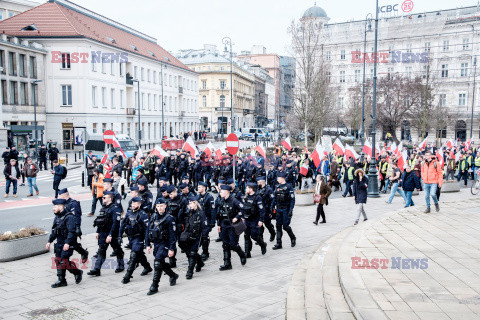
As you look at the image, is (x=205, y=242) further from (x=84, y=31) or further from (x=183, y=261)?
(x=84, y=31)

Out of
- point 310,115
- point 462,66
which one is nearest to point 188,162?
point 310,115

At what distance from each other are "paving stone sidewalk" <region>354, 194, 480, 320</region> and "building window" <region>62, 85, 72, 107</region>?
39662mm

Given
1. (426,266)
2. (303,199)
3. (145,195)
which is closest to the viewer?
(426,266)

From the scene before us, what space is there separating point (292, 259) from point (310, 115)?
102ft

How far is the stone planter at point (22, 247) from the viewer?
981 cm

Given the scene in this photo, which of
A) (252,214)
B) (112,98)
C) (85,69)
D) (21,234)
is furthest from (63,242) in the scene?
(112,98)

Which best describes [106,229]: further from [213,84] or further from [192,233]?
[213,84]

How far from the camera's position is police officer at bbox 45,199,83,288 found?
8180 mm

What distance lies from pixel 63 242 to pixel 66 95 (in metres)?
40.6

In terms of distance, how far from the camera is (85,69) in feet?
147

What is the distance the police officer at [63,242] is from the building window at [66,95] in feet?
132

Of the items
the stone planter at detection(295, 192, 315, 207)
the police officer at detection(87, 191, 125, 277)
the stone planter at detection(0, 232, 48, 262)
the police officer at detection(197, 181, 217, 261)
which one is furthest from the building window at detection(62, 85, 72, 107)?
the police officer at detection(87, 191, 125, 277)

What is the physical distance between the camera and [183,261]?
10.1 metres

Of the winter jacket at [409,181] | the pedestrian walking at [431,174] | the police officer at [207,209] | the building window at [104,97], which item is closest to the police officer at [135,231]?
the police officer at [207,209]
